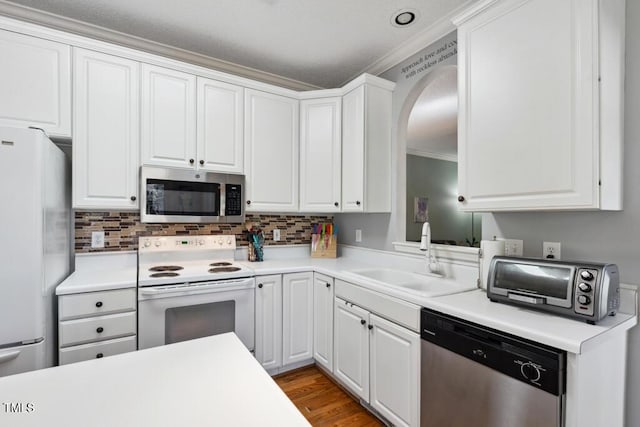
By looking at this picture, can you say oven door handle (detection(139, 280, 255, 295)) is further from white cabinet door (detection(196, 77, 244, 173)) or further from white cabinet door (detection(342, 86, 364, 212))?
white cabinet door (detection(342, 86, 364, 212))

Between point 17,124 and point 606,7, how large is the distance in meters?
2.99

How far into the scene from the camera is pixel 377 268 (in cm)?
253

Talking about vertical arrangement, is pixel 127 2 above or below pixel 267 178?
above

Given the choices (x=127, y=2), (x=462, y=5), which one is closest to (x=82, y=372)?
(x=127, y=2)

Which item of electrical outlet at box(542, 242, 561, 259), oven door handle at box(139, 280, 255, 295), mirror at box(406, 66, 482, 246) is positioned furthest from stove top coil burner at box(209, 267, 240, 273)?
mirror at box(406, 66, 482, 246)

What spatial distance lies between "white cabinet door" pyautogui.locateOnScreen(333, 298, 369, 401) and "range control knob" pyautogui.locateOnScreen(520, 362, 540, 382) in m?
0.92

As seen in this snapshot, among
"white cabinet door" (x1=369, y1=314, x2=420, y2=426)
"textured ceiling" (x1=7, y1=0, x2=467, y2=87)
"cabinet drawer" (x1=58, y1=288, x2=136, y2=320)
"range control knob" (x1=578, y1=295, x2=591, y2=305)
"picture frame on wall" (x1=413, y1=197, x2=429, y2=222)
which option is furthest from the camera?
"picture frame on wall" (x1=413, y1=197, x2=429, y2=222)

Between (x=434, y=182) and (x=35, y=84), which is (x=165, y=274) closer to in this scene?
(x=35, y=84)

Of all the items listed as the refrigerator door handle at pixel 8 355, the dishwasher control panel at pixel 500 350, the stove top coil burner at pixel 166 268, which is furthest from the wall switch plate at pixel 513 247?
the refrigerator door handle at pixel 8 355

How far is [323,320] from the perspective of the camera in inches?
95.2

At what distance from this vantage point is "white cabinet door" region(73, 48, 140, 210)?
80.7 inches

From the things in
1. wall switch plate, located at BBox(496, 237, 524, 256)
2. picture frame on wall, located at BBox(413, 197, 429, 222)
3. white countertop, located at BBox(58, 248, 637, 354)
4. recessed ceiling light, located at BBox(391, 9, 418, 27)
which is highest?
recessed ceiling light, located at BBox(391, 9, 418, 27)

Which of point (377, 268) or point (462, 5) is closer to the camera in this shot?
point (462, 5)

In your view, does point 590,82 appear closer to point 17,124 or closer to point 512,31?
point 512,31
